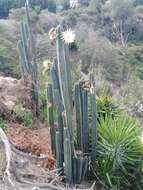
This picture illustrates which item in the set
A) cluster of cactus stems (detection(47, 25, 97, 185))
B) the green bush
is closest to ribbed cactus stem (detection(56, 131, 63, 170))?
cluster of cactus stems (detection(47, 25, 97, 185))

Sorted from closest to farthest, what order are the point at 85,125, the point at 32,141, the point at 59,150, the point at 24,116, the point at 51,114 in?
the point at 59,150 → the point at 85,125 → the point at 51,114 → the point at 32,141 → the point at 24,116

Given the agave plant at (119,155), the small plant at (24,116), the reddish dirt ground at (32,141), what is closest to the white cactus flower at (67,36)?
the agave plant at (119,155)

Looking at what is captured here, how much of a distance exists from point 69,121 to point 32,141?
165cm

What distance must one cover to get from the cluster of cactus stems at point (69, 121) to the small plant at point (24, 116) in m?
1.97

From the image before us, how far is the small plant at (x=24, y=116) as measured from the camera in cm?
916

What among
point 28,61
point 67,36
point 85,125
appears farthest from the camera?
point 28,61

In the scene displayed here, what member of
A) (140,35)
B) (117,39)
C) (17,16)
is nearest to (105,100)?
(17,16)

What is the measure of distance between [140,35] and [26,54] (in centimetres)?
2618

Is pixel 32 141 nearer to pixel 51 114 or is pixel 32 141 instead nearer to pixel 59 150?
pixel 51 114

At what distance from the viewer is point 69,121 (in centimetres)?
666

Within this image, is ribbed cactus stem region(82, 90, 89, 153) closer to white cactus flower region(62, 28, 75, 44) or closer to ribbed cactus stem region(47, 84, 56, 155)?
ribbed cactus stem region(47, 84, 56, 155)

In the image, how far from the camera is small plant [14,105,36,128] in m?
9.16

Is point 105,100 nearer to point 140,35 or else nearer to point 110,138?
point 110,138

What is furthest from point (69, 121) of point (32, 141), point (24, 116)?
point (24, 116)
